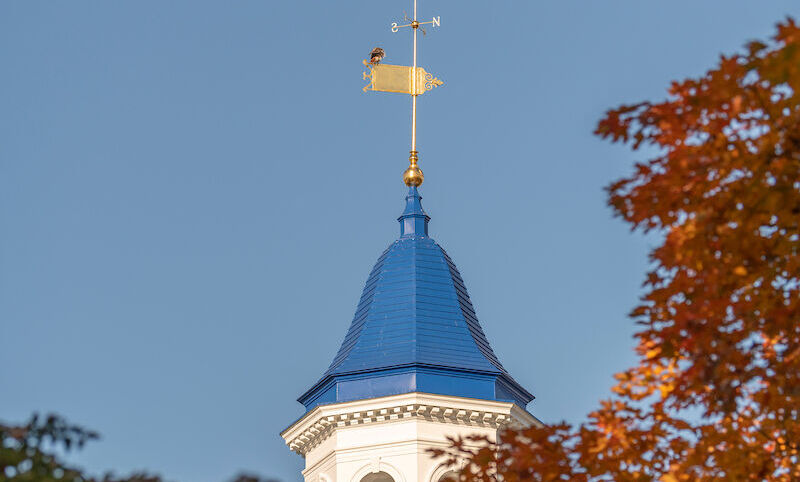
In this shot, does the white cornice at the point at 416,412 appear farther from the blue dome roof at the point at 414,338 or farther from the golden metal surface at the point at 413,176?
the golden metal surface at the point at 413,176

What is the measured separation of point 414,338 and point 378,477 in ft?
9.84

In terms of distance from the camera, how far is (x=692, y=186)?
14.4m

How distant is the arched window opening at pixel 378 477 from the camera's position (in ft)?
109

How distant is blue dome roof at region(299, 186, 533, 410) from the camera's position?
32.9 m

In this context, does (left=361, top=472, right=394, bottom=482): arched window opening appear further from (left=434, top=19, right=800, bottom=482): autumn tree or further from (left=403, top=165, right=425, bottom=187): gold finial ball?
(left=434, top=19, right=800, bottom=482): autumn tree

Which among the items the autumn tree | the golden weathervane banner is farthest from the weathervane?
the autumn tree

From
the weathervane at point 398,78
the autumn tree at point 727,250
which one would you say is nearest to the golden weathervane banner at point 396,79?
the weathervane at point 398,78

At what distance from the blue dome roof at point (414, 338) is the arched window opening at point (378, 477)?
1712mm

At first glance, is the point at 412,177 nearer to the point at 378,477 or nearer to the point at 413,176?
the point at 413,176

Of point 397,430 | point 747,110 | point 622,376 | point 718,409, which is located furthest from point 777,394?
point 397,430

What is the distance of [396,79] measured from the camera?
40.6m

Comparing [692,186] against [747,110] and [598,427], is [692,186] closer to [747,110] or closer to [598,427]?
[747,110]

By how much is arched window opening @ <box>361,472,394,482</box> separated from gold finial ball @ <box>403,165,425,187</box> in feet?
24.9

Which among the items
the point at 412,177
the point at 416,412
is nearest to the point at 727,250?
the point at 416,412
